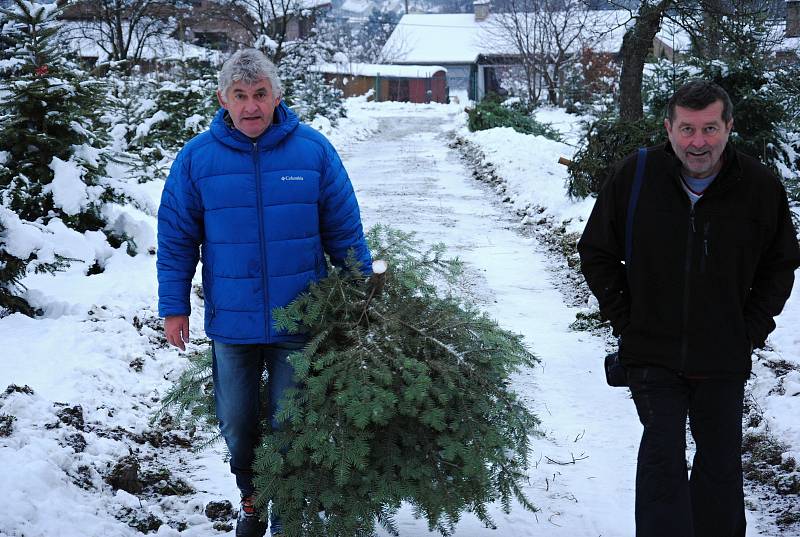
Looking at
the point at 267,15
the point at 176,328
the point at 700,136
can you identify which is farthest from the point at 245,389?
the point at 267,15

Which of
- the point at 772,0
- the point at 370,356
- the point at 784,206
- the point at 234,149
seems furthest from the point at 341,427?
the point at 772,0

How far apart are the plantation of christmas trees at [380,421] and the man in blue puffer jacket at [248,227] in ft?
0.41

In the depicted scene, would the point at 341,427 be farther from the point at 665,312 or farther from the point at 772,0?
the point at 772,0

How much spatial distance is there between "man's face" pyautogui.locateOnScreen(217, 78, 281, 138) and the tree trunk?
10512 millimetres

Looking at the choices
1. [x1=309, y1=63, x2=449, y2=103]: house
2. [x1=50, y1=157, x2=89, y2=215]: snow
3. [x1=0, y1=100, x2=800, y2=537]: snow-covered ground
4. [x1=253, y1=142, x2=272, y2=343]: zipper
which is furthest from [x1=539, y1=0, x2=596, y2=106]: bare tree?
[x1=253, y1=142, x2=272, y2=343]: zipper

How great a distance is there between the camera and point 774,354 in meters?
5.85

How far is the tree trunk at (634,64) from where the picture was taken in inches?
509

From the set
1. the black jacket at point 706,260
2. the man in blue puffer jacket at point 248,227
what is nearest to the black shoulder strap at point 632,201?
the black jacket at point 706,260

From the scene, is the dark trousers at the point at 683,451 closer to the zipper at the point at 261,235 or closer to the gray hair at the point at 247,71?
the zipper at the point at 261,235

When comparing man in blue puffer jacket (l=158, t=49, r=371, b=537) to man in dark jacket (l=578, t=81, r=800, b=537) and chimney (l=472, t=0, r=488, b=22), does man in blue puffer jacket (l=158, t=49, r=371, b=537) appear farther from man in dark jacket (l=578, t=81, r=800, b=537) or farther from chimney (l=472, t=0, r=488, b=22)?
chimney (l=472, t=0, r=488, b=22)

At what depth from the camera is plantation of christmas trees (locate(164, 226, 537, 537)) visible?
Answer: 127 inches

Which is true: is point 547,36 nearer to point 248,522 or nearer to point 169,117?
point 169,117

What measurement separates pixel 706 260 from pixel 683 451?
30.1 inches

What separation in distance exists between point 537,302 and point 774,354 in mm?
2704
